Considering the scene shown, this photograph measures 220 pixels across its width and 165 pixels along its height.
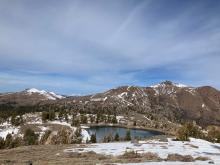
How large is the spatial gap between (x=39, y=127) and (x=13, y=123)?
28.6m

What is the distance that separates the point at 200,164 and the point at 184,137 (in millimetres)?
30847

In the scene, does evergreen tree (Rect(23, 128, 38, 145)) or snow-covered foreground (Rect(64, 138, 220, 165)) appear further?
evergreen tree (Rect(23, 128, 38, 145))

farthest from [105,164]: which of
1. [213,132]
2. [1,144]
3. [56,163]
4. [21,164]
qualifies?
[1,144]

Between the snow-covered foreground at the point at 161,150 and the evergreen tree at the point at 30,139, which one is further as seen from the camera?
the evergreen tree at the point at 30,139

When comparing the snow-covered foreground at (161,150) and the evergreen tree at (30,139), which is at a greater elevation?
the snow-covered foreground at (161,150)

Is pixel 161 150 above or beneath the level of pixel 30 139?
above

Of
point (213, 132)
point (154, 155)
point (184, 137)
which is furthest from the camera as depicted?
point (213, 132)

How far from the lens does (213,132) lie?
265 ft

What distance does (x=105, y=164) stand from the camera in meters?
28.1

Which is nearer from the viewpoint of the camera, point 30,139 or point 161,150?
point 161,150

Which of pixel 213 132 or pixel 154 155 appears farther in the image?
pixel 213 132

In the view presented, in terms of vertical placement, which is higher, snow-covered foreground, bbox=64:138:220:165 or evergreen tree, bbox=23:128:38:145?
snow-covered foreground, bbox=64:138:220:165

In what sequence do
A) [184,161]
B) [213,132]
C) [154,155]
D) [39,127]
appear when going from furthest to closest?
[39,127] < [213,132] < [154,155] < [184,161]

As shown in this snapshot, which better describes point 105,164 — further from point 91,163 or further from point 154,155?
point 154,155
